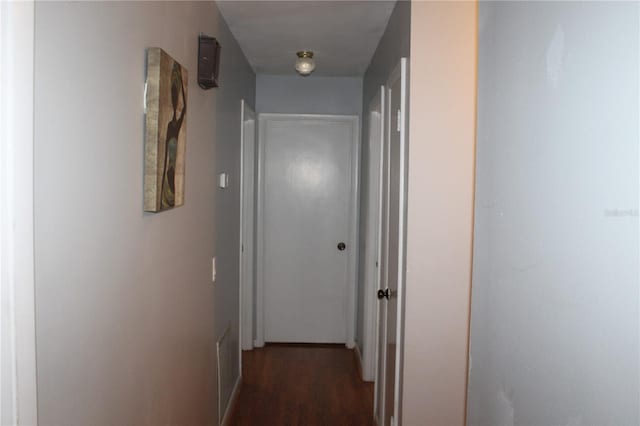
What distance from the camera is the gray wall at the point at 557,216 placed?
0.62 metres

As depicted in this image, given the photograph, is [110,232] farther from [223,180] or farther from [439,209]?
[223,180]

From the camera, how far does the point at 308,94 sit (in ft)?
15.3

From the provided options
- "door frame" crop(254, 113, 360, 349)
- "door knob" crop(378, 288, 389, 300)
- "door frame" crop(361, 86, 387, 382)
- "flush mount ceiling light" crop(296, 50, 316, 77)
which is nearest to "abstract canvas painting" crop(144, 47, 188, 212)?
"door knob" crop(378, 288, 389, 300)

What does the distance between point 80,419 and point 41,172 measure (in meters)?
0.59

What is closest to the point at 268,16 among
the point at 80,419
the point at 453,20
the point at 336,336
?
the point at 453,20

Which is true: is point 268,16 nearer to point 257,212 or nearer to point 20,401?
point 257,212

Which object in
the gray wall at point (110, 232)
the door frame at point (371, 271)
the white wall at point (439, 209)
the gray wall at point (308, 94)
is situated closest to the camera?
the gray wall at point (110, 232)

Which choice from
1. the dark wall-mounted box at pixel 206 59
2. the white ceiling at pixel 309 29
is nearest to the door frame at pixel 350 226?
the white ceiling at pixel 309 29

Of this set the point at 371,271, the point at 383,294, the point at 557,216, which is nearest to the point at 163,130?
the point at 557,216

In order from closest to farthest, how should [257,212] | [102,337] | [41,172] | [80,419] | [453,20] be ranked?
[41,172] → [80,419] → [102,337] → [453,20] → [257,212]

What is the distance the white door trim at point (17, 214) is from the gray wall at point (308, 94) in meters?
3.71

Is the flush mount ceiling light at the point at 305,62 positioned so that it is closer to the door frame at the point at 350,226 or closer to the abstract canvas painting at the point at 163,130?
the door frame at the point at 350,226

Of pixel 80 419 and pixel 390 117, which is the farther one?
pixel 390 117

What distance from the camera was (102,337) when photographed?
136 centimetres
